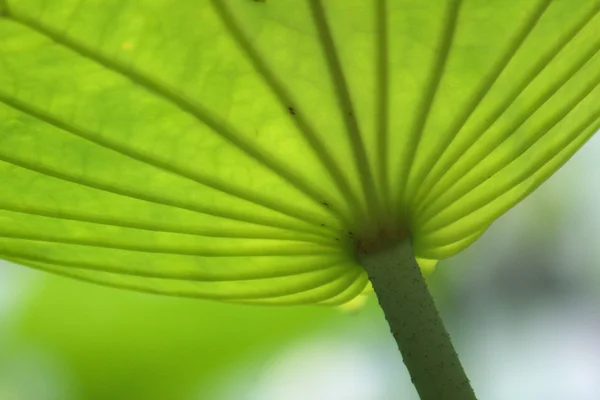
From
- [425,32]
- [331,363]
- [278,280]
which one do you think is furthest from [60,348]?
[425,32]

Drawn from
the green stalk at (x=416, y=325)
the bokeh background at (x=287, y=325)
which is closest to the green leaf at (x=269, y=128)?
the green stalk at (x=416, y=325)

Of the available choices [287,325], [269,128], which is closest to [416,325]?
[269,128]

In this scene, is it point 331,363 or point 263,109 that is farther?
point 331,363

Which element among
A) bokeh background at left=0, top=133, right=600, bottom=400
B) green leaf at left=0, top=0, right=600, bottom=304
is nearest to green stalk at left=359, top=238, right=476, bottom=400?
green leaf at left=0, top=0, right=600, bottom=304

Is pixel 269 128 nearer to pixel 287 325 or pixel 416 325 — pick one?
pixel 416 325

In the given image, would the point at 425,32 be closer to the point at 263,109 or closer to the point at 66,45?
the point at 263,109

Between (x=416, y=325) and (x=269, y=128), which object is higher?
(x=269, y=128)

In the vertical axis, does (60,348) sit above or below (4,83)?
above
